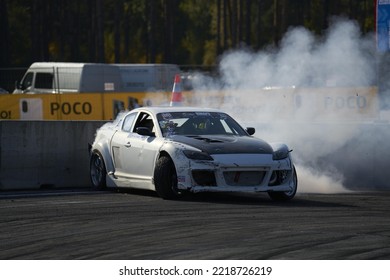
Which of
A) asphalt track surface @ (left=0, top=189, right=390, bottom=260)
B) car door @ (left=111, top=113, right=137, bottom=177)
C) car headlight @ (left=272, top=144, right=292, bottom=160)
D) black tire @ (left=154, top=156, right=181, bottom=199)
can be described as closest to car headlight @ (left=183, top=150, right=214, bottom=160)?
black tire @ (left=154, top=156, right=181, bottom=199)

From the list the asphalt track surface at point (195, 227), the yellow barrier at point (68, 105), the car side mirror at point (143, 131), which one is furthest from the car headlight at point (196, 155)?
the yellow barrier at point (68, 105)

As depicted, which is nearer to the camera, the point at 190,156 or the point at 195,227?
the point at 195,227

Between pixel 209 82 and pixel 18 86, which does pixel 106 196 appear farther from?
pixel 18 86

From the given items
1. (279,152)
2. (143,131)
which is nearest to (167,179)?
(143,131)

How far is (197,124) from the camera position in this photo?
15039 mm

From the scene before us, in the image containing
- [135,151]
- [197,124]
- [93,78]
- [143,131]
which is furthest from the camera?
[93,78]

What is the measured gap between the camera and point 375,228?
10.8m

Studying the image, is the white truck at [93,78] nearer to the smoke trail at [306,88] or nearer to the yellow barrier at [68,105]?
the yellow barrier at [68,105]

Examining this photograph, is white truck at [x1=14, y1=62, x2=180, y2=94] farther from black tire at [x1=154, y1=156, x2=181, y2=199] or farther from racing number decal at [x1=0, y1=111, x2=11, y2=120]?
black tire at [x1=154, y1=156, x2=181, y2=199]

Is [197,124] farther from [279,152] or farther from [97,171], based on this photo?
[97,171]

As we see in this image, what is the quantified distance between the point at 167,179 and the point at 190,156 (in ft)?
1.65

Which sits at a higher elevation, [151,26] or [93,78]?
[151,26]

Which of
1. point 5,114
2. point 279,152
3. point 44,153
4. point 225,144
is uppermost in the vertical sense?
point 225,144
